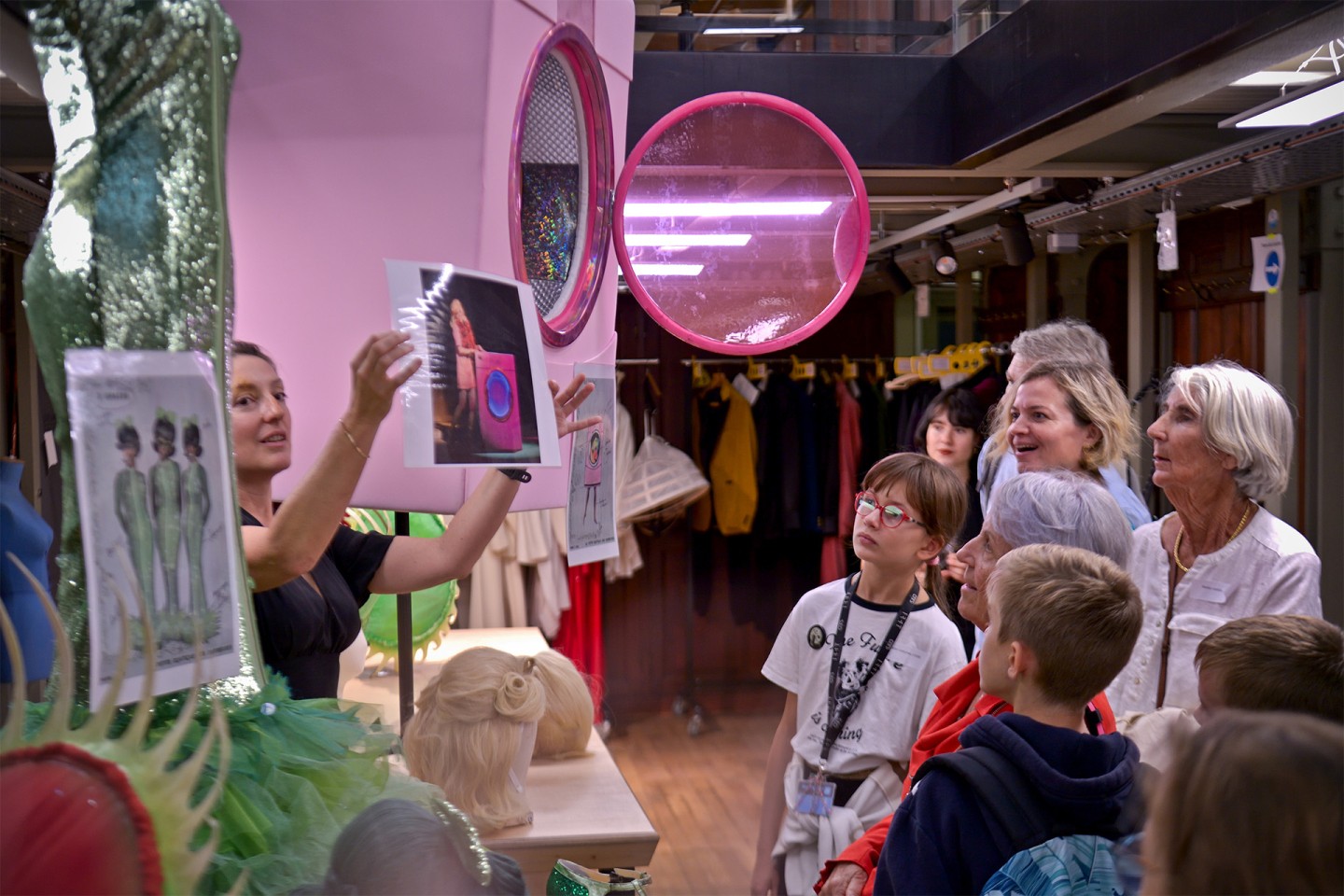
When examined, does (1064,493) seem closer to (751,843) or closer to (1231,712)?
A: (1231,712)

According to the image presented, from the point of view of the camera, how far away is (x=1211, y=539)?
200 cm

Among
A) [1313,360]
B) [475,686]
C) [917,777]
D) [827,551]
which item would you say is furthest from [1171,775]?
[827,551]

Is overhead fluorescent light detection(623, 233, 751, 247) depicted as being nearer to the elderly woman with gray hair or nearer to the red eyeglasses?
the elderly woman with gray hair

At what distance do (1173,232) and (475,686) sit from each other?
8.51 ft

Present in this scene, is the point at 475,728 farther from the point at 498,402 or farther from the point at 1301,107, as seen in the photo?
the point at 1301,107

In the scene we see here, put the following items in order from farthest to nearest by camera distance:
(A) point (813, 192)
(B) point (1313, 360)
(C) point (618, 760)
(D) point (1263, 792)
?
(C) point (618, 760), (B) point (1313, 360), (A) point (813, 192), (D) point (1263, 792)

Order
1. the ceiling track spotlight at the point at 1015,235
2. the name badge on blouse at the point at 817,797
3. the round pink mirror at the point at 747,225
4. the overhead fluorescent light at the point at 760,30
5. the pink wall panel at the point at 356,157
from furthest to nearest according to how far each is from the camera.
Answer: the ceiling track spotlight at the point at 1015,235, the overhead fluorescent light at the point at 760,30, the name badge on blouse at the point at 817,797, the round pink mirror at the point at 747,225, the pink wall panel at the point at 356,157

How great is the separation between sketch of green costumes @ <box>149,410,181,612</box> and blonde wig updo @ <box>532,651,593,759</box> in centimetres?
185

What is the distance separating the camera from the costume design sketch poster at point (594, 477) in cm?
133

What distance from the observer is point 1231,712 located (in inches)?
28.9

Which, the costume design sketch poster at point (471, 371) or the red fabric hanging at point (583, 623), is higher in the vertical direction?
the costume design sketch poster at point (471, 371)

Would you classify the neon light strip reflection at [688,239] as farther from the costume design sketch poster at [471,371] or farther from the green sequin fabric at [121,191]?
the green sequin fabric at [121,191]

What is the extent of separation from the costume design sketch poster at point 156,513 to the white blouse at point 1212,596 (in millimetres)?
1581

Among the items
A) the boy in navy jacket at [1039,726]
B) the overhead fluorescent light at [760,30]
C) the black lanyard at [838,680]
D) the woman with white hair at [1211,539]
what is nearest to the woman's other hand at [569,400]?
the boy in navy jacket at [1039,726]
